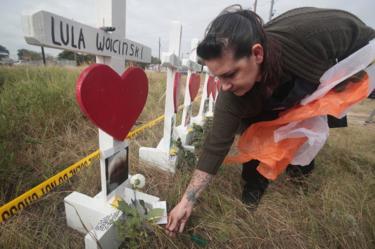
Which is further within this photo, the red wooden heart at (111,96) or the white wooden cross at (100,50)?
the red wooden heart at (111,96)

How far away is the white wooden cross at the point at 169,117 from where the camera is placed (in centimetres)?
168

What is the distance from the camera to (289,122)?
1.30m

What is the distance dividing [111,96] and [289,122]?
104 centimetres

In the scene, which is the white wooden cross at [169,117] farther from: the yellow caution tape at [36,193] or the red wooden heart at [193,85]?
the red wooden heart at [193,85]

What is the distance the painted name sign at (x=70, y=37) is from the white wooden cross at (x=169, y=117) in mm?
675

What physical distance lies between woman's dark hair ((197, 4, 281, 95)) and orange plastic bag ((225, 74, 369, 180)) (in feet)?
1.45

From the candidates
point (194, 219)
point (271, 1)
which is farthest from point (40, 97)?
point (271, 1)

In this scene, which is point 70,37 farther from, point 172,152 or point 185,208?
point 172,152

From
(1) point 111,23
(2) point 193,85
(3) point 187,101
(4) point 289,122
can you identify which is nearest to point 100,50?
(1) point 111,23

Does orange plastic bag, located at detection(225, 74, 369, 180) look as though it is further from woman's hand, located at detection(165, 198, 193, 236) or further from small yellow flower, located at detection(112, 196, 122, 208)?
small yellow flower, located at detection(112, 196, 122, 208)

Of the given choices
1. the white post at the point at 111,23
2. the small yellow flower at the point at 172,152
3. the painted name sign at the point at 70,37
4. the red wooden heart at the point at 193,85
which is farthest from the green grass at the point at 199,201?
the painted name sign at the point at 70,37

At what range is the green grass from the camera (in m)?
1.12

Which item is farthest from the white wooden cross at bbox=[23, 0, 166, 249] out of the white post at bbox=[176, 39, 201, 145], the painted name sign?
the white post at bbox=[176, 39, 201, 145]

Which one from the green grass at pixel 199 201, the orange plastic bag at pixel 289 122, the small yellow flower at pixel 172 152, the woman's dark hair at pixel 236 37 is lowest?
the green grass at pixel 199 201
